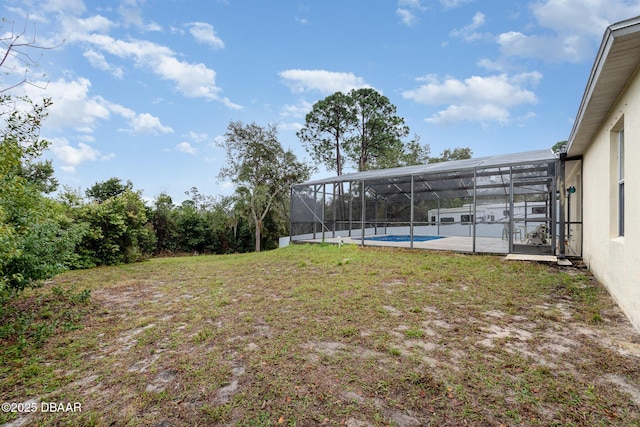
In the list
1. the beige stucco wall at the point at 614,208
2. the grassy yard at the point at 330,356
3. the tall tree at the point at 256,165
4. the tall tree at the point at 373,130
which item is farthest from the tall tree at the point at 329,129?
the grassy yard at the point at 330,356

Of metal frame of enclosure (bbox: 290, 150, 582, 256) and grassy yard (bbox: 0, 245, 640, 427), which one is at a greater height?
metal frame of enclosure (bbox: 290, 150, 582, 256)

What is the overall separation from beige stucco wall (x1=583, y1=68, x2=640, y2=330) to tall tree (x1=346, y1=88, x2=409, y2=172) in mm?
16276

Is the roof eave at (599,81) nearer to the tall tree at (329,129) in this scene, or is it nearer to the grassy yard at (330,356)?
the grassy yard at (330,356)

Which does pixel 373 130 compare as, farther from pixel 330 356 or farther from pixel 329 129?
pixel 330 356

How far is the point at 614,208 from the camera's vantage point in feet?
14.2

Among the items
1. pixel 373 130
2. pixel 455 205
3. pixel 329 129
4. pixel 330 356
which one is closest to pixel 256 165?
pixel 329 129

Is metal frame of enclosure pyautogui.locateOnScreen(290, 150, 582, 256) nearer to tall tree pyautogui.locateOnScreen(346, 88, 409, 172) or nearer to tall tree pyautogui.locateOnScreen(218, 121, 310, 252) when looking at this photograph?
tall tree pyautogui.locateOnScreen(218, 121, 310, 252)

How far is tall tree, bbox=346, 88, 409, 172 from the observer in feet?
72.8

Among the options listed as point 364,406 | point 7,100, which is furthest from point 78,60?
point 364,406

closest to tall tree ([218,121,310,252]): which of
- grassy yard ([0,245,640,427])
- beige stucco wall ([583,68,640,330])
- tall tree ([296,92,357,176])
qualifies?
tall tree ([296,92,357,176])

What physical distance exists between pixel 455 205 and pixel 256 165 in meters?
11.0

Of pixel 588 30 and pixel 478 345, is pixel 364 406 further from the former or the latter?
pixel 588 30

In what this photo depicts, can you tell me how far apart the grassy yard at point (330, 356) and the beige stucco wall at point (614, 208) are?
34 centimetres

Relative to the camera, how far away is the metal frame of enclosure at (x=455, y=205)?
7.70 metres
